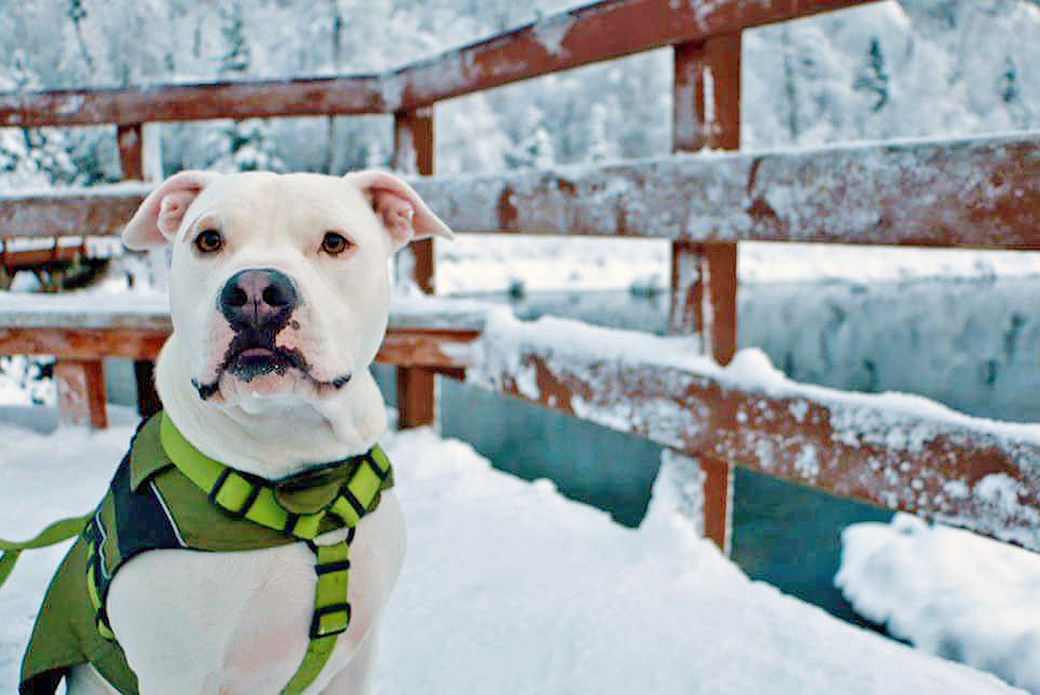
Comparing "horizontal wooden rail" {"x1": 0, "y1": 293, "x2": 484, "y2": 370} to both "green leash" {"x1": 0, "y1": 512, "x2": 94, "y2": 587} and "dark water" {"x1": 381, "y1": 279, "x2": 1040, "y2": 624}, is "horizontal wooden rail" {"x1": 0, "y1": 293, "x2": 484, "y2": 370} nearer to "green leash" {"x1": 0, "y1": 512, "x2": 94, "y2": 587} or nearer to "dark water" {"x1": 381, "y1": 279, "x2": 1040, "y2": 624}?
"green leash" {"x1": 0, "y1": 512, "x2": 94, "y2": 587}

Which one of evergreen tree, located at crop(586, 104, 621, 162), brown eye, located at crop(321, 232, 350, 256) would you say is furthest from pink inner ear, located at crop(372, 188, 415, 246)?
evergreen tree, located at crop(586, 104, 621, 162)

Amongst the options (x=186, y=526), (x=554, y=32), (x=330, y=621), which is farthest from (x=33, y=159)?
(x=330, y=621)

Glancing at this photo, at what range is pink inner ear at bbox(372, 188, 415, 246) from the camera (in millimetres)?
1292

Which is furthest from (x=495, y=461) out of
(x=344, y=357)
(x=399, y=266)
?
(x=344, y=357)

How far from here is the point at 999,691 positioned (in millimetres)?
1569

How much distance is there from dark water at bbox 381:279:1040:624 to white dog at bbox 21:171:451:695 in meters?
3.51

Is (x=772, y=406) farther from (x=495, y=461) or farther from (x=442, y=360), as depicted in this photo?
(x=495, y=461)

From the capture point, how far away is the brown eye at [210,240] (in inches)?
42.0

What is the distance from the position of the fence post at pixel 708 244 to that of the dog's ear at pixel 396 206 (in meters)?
1.07

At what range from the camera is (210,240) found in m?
1.07

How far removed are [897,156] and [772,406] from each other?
2.20 feet

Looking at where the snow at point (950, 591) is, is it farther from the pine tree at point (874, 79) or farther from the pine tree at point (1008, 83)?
the pine tree at point (874, 79)

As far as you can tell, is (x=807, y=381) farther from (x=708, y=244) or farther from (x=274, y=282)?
(x=274, y=282)

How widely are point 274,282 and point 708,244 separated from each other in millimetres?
1525
